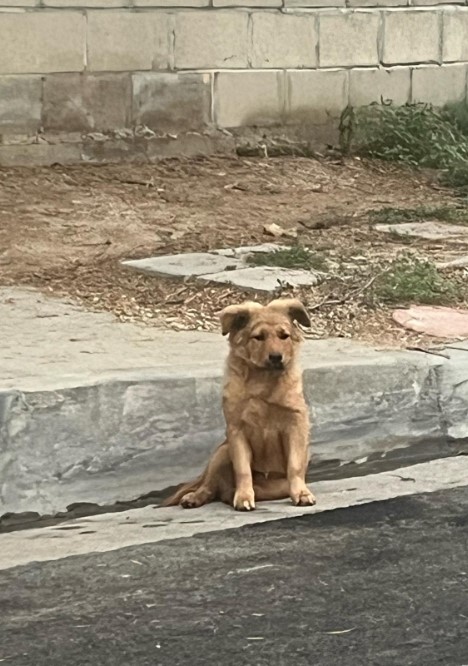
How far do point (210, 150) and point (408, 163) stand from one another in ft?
5.31

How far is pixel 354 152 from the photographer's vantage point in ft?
35.6

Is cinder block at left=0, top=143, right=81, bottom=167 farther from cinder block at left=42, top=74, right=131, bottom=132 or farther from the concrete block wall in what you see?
cinder block at left=42, top=74, right=131, bottom=132

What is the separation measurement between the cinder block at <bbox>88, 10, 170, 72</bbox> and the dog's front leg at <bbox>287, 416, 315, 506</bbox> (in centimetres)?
500

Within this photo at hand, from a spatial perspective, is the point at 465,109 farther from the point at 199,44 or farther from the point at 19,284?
the point at 19,284

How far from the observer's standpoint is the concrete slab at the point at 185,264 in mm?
7383

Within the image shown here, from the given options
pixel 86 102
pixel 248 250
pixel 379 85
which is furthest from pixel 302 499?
pixel 379 85

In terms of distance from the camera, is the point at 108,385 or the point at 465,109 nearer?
the point at 108,385

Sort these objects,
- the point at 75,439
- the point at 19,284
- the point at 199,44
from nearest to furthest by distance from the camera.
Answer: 1. the point at 75,439
2. the point at 19,284
3. the point at 199,44

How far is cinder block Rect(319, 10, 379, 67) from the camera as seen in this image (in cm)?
1053

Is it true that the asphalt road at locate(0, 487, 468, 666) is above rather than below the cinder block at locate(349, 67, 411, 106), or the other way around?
below

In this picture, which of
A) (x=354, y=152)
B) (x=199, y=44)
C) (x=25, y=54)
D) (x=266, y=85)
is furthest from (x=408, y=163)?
(x=25, y=54)

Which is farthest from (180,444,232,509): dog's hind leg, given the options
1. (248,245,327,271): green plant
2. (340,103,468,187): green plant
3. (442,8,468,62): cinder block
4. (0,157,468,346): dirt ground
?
(442,8,468,62): cinder block

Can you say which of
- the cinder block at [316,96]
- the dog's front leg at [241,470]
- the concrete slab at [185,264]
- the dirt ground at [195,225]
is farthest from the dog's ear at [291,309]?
the cinder block at [316,96]

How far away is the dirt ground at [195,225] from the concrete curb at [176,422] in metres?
0.46
